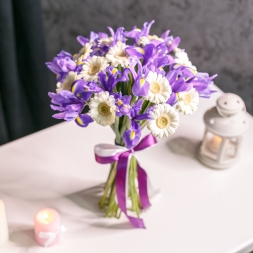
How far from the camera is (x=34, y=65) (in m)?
1.12

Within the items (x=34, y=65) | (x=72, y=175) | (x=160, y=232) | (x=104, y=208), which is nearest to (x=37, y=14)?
(x=34, y=65)

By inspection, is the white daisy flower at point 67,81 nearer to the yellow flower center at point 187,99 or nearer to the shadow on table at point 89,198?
the yellow flower center at point 187,99

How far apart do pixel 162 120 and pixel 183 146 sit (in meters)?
0.44

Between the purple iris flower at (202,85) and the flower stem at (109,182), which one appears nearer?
the purple iris flower at (202,85)

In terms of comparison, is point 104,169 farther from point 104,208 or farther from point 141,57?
point 141,57

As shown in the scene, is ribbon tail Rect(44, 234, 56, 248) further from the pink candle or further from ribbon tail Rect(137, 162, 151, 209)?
ribbon tail Rect(137, 162, 151, 209)

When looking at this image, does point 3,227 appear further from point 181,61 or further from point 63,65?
point 181,61

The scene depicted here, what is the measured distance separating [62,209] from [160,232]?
0.81 feet

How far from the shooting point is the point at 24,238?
85 cm

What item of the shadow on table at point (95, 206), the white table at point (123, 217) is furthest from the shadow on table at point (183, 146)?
the shadow on table at point (95, 206)

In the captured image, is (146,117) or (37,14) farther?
(37,14)

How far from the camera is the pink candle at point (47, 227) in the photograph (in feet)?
2.62

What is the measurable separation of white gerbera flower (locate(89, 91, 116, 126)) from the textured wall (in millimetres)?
598

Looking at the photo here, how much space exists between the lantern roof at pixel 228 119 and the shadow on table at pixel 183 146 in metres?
0.13
